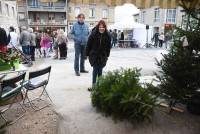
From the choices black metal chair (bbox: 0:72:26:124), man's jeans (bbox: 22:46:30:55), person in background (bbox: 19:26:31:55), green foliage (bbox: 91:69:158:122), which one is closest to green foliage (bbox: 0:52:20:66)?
black metal chair (bbox: 0:72:26:124)

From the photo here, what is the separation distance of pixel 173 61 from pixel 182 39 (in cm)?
43

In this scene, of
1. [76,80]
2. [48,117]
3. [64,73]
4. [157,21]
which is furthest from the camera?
[157,21]

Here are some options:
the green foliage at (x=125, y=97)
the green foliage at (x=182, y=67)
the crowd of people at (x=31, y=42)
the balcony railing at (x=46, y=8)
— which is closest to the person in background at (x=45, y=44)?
the crowd of people at (x=31, y=42)

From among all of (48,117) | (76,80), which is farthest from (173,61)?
(76,80)

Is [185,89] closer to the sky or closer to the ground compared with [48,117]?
closer to the sky

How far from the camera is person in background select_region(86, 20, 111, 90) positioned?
269 inches

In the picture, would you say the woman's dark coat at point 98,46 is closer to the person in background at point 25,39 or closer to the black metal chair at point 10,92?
the black metal chair at point 10,92

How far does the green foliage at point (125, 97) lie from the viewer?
4.79 metres

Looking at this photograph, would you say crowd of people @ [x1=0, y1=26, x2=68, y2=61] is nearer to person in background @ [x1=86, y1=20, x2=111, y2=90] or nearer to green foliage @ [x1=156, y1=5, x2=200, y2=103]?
person in background @ [x1=86, y1=20, x2=111, y2=90]

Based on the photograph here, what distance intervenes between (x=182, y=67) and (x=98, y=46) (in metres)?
2.38

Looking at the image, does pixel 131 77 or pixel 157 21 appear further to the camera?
pixel 157 21

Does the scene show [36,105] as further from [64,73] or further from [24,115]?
[64,73]

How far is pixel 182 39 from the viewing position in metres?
5.23

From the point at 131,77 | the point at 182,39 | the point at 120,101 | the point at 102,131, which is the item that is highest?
the point at 182,39
